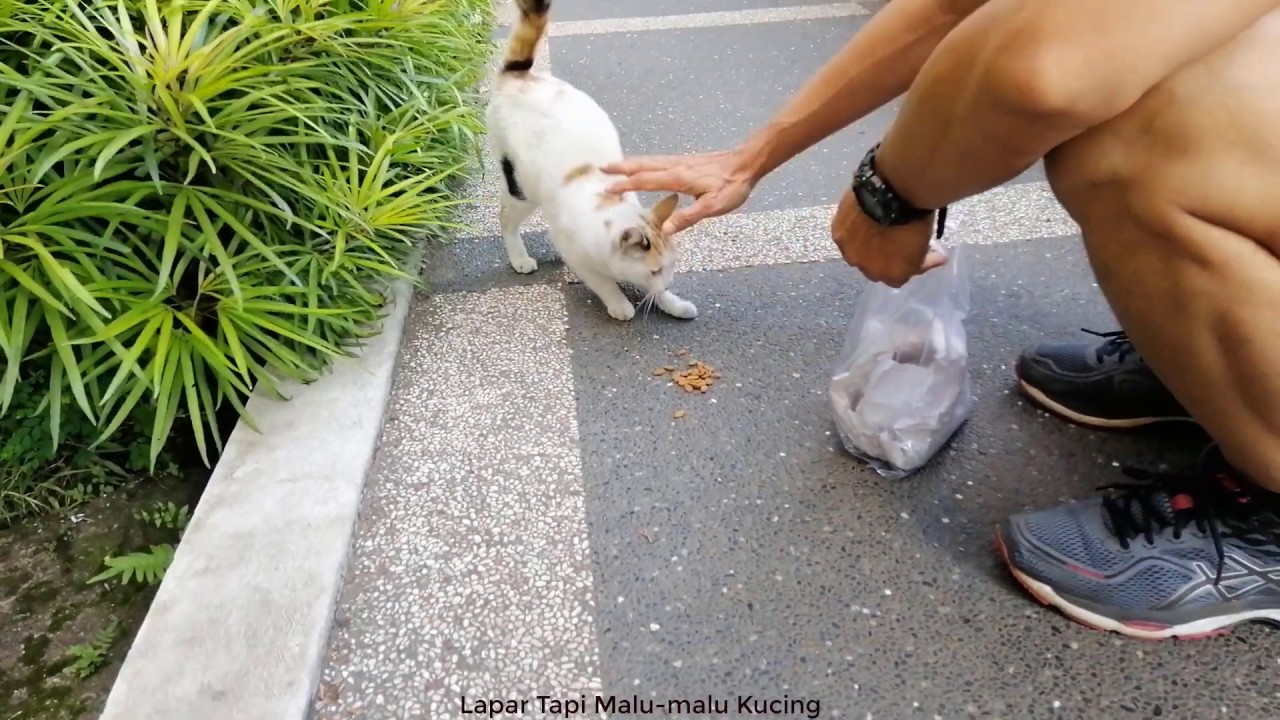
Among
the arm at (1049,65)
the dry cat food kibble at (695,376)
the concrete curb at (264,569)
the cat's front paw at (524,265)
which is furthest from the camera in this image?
the cat's front paw at (524,265)

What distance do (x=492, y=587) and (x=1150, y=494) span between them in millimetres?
866

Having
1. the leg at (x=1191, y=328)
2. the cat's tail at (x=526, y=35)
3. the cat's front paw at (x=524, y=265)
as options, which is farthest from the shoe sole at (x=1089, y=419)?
the cat's tail at (x=526, y=35)

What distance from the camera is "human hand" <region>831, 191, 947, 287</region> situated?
3.50ft

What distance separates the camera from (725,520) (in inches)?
47.1

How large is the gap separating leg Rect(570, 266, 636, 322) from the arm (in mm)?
909

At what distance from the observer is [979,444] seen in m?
1.29

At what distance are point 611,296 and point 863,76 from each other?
0.70 meters

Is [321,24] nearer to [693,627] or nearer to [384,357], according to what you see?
[384,357]

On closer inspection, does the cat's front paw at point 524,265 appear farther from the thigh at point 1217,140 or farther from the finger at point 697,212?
the thigh at point 1217,140

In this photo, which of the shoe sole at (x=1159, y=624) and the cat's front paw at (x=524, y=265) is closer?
the shoe sole at (x=1159, y=624)

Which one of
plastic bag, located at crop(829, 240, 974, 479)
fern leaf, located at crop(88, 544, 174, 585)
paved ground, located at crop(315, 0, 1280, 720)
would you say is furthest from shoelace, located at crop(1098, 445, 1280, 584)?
fern leaf, located at crop(88, 544, 174, 585)

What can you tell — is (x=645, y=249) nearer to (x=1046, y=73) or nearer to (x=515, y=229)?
(x=515, y=229)

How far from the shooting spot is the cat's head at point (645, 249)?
1.57 m

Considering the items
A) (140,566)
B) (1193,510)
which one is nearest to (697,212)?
(1193,510)
